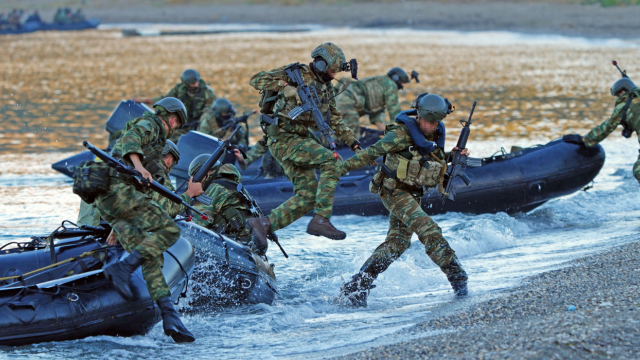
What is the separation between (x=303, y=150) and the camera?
6992 mm

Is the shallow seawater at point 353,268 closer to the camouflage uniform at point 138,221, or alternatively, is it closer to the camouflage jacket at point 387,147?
the camouflage uniform at point 138,221

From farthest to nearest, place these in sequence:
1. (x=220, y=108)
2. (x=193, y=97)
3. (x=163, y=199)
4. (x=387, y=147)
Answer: (x=193, y=97), (x=220, y=108), (x=163, y=199), (x=387, y=147)

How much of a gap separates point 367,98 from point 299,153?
5762 millimetres

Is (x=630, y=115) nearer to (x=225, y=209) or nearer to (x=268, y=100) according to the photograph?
(x=268, y=100)

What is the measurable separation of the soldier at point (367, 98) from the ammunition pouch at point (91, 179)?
23.1ft

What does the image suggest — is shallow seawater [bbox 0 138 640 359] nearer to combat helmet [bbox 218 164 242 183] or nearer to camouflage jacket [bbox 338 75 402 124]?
combat helmet [bbox 218 164 242 183]

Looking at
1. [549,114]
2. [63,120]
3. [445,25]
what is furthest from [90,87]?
[445,25]

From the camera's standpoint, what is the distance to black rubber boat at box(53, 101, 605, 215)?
10688mm

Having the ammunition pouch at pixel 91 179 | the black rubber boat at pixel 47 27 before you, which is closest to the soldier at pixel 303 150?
the ammunition pouch at pixel 91 179

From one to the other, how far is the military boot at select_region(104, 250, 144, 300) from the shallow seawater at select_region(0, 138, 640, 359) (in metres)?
0.45

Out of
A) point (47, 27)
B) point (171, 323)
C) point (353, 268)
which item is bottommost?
point (47, 27)

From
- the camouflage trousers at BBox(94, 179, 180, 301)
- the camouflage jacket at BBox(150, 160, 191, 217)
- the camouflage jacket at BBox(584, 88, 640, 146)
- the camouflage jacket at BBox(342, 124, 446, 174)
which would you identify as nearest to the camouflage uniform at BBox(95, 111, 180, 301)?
the camouflage trousers at BBox(94, 179, 180, 301)

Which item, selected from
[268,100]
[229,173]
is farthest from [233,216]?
[268,100]

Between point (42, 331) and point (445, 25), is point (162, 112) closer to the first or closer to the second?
point (42, 331)
